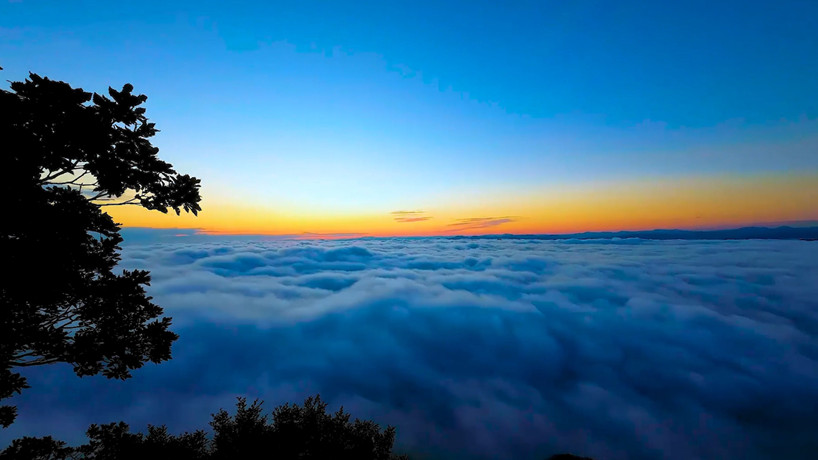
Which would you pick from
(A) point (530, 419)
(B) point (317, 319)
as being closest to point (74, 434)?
(B) point (317, 319)

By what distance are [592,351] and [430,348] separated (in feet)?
296

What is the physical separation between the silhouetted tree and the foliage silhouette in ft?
19.3

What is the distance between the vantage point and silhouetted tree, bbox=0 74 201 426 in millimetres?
7637

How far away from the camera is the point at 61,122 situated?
8.01m

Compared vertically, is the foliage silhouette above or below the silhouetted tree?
below

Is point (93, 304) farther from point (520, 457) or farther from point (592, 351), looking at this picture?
point (592, 351)

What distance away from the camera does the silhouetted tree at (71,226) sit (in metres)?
7.64

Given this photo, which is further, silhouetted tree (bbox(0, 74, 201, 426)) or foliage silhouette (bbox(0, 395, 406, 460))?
foliage silhouette (bbox(0, 395, 406, 460))

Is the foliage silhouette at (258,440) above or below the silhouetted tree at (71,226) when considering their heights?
below

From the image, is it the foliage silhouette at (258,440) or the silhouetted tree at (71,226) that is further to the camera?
the foliage silhouette at (258,440)

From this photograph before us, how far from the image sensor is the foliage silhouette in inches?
550

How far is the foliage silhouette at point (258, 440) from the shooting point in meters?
14.0

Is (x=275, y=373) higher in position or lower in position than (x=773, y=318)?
lower

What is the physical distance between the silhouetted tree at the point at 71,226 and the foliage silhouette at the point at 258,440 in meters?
5.88
